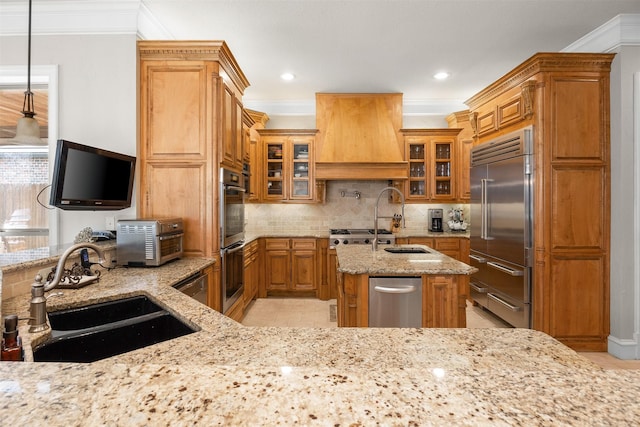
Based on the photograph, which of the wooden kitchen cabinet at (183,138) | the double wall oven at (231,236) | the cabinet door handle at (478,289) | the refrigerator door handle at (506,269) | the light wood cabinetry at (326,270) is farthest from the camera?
the light wood cabinetry at (326,270)

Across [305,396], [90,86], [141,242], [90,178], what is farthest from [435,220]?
[305,396]

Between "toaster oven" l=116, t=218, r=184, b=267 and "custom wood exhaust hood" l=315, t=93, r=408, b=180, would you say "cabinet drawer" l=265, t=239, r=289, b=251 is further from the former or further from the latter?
"toaster oven" l=116, t=218, r=184, b=267

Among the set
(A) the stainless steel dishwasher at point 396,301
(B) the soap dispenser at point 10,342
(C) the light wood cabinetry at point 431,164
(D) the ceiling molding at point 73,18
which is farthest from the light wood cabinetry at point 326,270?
(B) the soap dispenser at point 10,342

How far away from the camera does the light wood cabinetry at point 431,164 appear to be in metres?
4.96

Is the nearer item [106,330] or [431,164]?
[106,330]

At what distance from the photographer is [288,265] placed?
4.80 meters

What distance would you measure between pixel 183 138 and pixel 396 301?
85.6 inches

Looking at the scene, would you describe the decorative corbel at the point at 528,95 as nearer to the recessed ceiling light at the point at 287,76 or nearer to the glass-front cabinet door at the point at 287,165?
the recessed ceiling light at the point at 287,76

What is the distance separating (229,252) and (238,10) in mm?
2112

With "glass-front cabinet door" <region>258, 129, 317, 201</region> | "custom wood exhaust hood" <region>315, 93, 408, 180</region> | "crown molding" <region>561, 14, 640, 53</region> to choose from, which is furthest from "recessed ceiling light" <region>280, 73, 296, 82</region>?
"crown molding" <region>561, 14, 640, 53</region>

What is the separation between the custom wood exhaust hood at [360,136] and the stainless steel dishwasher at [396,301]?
249cm

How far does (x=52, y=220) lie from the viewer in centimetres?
274

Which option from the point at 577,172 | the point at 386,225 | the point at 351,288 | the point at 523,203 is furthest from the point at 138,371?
the point at 386,225

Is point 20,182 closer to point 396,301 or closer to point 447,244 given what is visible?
point 396,301
